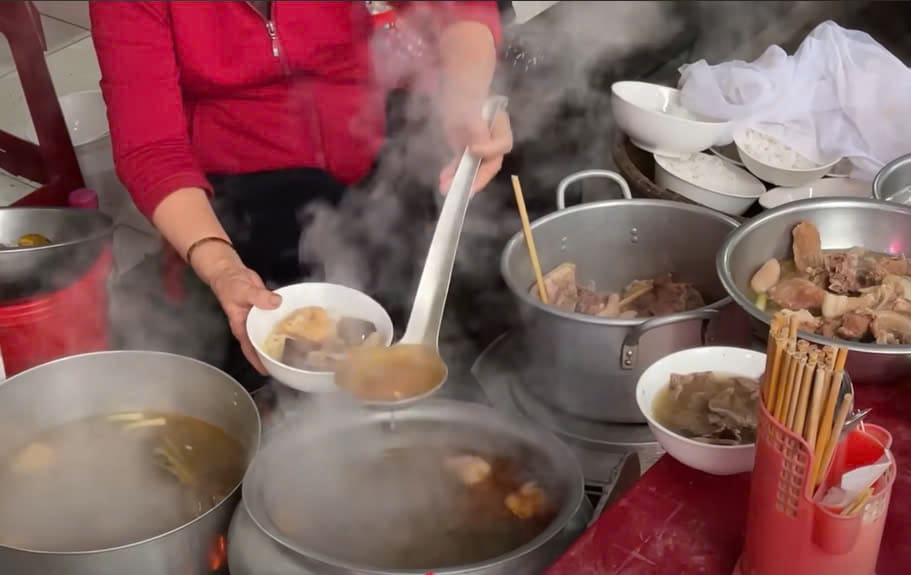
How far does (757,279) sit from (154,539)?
1.02 m

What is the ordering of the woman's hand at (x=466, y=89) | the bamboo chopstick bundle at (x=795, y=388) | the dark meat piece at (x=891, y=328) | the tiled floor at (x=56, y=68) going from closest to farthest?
the bamboo chopstick bundle at (x=795, y=388), the dark meat piece at (x=891, y=328), the woman's hand at (x=466, y=89), the tiled floor at (x=56, y=68)

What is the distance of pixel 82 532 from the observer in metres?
1.44

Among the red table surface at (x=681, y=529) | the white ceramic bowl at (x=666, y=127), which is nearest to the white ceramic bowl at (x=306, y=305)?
the red table surface at (x=681, y=529)

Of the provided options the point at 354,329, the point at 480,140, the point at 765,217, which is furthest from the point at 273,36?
the point at 765,217

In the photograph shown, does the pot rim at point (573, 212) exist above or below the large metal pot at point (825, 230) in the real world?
below

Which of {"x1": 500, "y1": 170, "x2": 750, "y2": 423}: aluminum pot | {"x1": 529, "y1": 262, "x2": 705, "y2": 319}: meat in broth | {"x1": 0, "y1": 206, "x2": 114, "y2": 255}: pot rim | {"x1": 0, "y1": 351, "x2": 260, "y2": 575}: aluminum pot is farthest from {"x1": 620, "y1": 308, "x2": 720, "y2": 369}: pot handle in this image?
{"x1": 0, "y1": 206, "x2": 114, "y2": 255}: pot rim

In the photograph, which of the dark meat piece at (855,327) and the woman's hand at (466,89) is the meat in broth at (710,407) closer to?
the dark meat piece at (855,327)

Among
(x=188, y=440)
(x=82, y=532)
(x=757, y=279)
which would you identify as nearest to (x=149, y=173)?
(x=188, y=440)

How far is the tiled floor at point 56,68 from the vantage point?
2332mm

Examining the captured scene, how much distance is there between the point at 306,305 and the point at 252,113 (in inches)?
20.8

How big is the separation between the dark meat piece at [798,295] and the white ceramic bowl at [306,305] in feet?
2.08

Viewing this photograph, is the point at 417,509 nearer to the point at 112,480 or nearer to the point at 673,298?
the point at 112,480

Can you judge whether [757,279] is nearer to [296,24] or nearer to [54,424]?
[296,24]

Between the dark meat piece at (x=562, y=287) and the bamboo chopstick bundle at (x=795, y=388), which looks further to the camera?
the dark meat piece at (x=562, y=287)
